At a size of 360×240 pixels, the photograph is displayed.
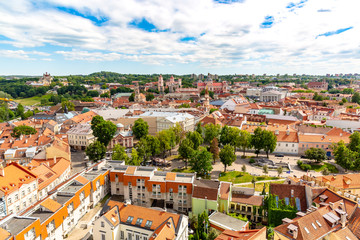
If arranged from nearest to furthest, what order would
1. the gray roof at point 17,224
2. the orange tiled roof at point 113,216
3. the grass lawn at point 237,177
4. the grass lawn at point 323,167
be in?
the gray roof at point 17,224, the orange tiled roof at point 113,216, the grass lawn at point 237,177, the grass lawn at point 323,167

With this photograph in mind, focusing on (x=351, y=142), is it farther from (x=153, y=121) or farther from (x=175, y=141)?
(x=153, y=121)

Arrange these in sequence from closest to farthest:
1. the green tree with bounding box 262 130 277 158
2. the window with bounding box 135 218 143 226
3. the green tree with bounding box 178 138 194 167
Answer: the window with bounding box 135 218 143 226 < the green tree with bounding box 178 138 194 167 < the green tree with bounding box 262 130 277 158

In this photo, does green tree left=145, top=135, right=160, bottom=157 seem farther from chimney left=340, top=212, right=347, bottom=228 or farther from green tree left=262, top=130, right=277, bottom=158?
chimney left=340, top=212, right=347, bottom=228

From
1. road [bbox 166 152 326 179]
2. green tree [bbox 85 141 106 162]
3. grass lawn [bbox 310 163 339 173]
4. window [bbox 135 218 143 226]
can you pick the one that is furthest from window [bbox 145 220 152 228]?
grass lawn [bbox 310 163 339 173]

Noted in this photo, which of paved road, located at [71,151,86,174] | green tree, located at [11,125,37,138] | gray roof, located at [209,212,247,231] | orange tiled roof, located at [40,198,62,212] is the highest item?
green tree, located at [11,125,37,138]

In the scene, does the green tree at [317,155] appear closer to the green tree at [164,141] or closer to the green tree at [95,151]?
the green tree at [164,141]

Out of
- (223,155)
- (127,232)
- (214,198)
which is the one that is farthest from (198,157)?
(127,232)

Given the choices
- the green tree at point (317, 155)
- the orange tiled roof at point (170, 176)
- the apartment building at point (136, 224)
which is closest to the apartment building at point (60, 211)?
the apartment building at point (136, 224)

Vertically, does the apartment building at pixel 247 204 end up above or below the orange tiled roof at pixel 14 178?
below
